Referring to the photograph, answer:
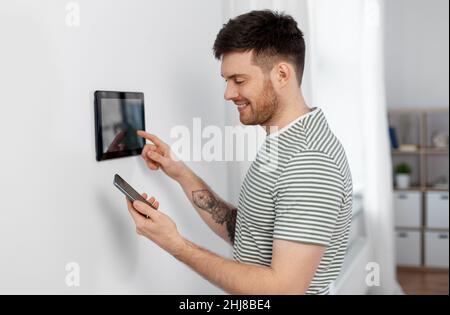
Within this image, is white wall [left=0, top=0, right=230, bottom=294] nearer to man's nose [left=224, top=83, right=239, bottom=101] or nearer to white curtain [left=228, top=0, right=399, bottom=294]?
man's nose [left=224, top=83, right=239, bottom=101]

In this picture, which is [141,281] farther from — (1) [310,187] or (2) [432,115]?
(2) [432,115]

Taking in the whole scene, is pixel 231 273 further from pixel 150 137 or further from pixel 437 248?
pixel 437 248

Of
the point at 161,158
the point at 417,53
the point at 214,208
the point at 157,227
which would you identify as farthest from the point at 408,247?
the point at 157,227

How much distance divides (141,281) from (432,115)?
427 centimetres

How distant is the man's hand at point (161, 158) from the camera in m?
1.41

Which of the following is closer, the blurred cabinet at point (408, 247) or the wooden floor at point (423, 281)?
the wooden floor at point (423, 281)

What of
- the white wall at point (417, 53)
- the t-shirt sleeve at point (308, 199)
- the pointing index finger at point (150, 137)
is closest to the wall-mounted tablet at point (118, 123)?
the pointing index finger at point (150, 137)

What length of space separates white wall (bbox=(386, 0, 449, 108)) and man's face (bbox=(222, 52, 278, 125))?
4.23m

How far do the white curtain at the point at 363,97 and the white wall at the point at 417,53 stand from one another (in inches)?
43.9

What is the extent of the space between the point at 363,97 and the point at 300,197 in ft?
10.00

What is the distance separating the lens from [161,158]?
56.4 inches

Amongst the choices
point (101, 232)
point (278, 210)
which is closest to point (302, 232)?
point (278, 210)

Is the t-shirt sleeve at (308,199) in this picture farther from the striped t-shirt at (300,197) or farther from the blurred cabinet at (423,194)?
the blurred cabinet at (423,194)

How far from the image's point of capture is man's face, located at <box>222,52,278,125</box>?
49.0 inches
